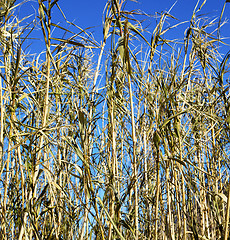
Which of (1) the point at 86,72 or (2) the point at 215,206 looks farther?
(1) the point at 86,72

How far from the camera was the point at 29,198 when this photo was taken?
1.27 meters

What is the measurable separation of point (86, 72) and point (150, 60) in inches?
20.7

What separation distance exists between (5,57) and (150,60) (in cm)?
70

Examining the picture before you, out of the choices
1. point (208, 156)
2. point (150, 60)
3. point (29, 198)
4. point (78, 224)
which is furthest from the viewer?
point (208, 156)

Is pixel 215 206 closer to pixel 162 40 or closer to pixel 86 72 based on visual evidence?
pixel 162 40

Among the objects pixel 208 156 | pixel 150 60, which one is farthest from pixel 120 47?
pixel 208 156

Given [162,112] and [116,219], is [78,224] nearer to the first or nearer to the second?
[116,219]

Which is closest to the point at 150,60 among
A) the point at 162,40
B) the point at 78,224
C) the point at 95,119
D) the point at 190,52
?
the point at 162,40

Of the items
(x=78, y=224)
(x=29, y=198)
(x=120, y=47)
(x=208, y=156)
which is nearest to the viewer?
(x=120, y=47)

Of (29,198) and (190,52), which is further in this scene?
(190,52)

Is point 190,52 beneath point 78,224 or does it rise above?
above

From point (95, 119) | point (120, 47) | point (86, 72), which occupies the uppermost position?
point (86, 72)

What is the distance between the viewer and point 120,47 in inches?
45.7

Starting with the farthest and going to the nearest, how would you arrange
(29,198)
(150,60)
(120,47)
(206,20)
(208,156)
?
(208,156), (206,20), (150,60), (29,198), (120,47)
